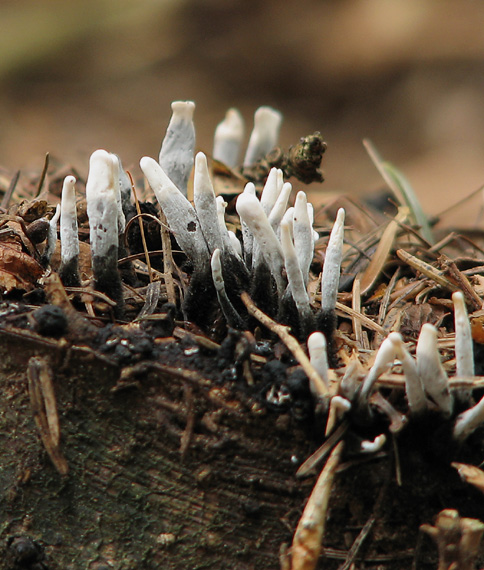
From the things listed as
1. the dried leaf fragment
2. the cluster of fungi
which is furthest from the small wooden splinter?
the dried leaf fragment

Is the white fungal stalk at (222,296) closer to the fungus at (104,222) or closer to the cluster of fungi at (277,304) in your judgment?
the cluster of fungi at (277,304)

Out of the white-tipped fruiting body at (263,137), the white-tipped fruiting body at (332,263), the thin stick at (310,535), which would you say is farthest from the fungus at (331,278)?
the white-tipped fruiting body at (263,137)

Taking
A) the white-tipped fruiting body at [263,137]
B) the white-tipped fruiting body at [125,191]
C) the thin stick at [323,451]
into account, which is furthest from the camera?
the white-tipped fruiting body at [263,137]

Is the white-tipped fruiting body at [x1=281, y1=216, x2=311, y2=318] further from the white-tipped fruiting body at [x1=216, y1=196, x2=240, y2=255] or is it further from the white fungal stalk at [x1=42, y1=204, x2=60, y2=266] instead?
the white fungal stalk at [x1=42, y1=204, x2=60, y2=266]

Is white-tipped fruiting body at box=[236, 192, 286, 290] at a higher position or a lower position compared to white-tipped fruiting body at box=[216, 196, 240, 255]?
lower

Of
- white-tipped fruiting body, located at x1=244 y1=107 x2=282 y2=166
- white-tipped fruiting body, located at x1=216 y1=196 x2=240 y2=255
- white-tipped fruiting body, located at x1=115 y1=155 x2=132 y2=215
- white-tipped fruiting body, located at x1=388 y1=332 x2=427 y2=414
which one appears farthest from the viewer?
white-tipped fruiting body, located at x1=244 y1=107 x2=282 y2=166

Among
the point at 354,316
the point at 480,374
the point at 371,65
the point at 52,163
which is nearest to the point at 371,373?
the point at 480,374

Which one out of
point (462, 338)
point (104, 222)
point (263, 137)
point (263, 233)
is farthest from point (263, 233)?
point (263, 137)

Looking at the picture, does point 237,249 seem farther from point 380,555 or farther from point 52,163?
point 52,163
